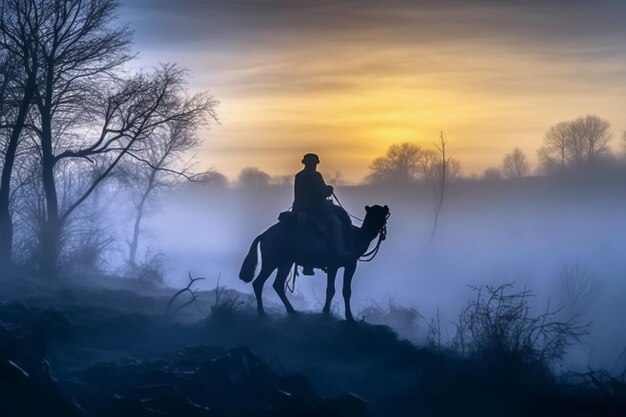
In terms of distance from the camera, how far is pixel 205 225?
84188 millimetres

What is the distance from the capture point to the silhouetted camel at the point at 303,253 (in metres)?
20.6

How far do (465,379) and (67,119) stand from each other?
66.5 feet

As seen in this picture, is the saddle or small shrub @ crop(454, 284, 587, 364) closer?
small shrub @ crop(454, 284, 587, 364)

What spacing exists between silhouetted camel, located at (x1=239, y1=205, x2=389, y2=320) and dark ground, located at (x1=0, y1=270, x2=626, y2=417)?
34.9 inches

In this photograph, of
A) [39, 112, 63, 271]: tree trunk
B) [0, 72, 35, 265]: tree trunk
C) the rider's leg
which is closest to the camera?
the rider's leg

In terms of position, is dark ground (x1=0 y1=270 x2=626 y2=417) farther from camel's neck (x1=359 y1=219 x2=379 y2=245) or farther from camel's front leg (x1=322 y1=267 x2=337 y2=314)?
camel's neck (x1=359 y1=219 x2=379 y2=245)

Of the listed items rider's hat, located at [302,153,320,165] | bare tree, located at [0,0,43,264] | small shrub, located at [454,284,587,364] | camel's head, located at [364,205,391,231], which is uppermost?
bare tree, located at [0,0,43,264]

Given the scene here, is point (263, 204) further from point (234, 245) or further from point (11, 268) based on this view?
point (11, 268)

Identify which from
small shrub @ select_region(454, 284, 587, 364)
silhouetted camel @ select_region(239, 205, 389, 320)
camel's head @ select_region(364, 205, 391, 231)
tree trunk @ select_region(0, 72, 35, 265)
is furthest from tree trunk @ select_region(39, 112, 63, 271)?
small shrub @ select_region(454, 284, 587, 364)

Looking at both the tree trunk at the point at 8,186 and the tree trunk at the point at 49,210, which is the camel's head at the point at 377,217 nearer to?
the tree trunk at the point at 49,210

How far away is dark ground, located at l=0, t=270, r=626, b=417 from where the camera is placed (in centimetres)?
1387

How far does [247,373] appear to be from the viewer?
1538 cm

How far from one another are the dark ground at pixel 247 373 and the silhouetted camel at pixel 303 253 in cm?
89

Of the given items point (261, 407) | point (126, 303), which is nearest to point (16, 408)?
point (261, 407)
